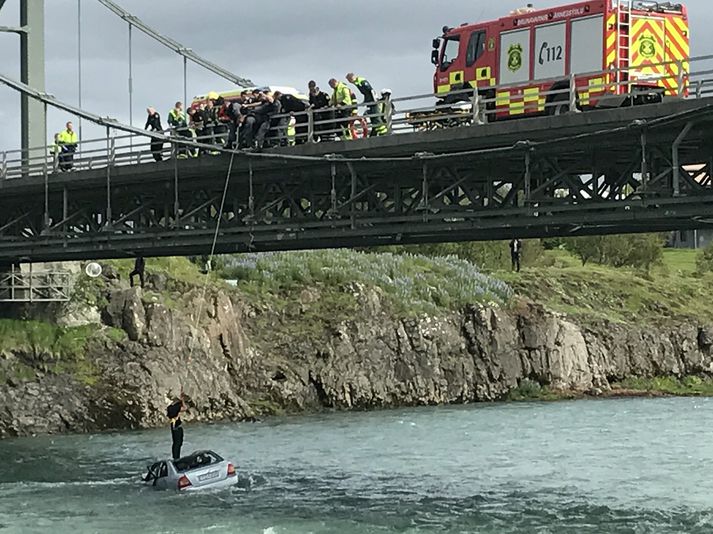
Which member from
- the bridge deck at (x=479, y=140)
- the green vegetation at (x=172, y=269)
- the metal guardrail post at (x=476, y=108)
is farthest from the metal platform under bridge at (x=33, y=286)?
the metal guardrail post at (x=476, y=108)

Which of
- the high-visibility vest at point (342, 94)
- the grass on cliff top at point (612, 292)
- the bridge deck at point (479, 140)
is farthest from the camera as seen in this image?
the grass on cliff top at point (612, 292)

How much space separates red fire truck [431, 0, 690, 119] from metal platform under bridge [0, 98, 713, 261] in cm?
206

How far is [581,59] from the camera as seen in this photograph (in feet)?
134

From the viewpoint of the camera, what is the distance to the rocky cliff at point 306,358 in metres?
56.9

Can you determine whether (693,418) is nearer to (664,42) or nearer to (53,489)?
(664,42)

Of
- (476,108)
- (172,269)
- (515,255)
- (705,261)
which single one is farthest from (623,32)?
(705,261)

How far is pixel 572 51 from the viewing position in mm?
41062

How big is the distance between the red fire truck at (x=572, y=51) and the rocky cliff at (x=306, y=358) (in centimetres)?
2063

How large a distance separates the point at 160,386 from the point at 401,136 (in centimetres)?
2491

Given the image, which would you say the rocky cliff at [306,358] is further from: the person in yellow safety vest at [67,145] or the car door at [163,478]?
the car door at [163,478]

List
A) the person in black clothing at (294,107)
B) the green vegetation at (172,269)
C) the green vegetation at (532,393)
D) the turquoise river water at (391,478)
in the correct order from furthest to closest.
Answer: the green vegetation at (532,393) → the green vegetation at (172,269) → the person in black clothing at (294,107) → the turquoise river water at (391,478)

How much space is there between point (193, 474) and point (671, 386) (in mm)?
52876

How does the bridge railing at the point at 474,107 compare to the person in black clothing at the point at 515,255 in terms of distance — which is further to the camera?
the person in black clothing at the point at 515,255

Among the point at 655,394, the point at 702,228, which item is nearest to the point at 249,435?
the point at 702,228
